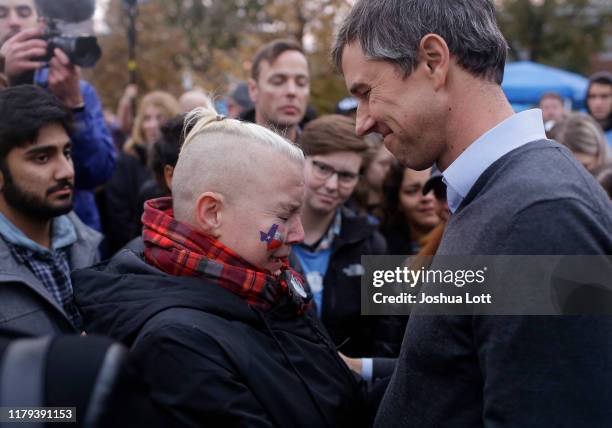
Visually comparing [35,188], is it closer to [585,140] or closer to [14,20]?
[14,20]

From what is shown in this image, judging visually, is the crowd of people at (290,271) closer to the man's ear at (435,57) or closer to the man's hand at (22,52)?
the man's ear at (435,57)

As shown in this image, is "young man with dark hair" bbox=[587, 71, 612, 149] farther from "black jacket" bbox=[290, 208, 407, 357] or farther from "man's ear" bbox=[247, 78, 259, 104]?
"black jacket" bbox=[290, 208, 407, 357]

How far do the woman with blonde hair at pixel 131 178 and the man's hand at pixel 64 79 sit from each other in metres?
1.16

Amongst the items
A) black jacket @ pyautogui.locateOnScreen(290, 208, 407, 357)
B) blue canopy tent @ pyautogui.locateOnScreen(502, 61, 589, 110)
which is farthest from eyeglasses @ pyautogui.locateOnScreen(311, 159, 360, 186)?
blue canopy tent @ pyautogui.locateOnScreen(502, 61, 589, 110)

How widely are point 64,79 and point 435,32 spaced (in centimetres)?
210

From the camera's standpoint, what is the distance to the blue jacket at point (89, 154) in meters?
3.39

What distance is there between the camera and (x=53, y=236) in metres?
2.80

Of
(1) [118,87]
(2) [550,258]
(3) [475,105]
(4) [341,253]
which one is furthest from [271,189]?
(1) [118,87]

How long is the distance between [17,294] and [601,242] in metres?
1.86

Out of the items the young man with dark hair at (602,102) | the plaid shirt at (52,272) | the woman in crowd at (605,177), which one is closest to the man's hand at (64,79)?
the plaid shirt at (52,272)

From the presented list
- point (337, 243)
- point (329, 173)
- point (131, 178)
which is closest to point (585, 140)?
point (329, 173)

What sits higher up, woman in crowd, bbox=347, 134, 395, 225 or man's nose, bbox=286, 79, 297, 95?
man's nose, bbox=286, 79, 297, 95

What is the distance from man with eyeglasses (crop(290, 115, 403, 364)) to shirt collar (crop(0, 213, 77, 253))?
1007 millimetres

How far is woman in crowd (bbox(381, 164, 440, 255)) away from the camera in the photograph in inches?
165
